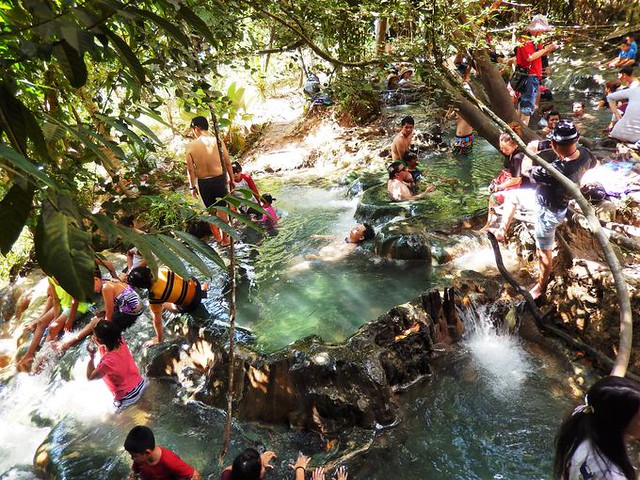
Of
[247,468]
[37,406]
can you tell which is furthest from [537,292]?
[37,406]

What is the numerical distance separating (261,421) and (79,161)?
3.17m

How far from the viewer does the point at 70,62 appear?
119 cm

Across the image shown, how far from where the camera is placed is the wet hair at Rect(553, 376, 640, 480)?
1.72 metres

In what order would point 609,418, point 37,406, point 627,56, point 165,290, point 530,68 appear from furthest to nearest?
point 627,56 < point 530,68 < point 37,406 < point 165,290 < point 609,418

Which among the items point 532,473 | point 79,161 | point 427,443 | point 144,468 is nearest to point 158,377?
point 144,468

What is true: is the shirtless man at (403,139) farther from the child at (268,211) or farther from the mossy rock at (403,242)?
the child at (268,211)

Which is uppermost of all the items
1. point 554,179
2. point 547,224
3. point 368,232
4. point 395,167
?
point 554,179

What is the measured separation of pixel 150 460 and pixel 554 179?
14.1 ft

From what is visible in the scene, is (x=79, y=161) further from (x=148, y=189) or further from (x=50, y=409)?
(x=50, y=409)

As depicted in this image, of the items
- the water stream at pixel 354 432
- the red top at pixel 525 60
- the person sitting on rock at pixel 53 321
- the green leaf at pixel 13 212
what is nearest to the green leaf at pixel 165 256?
the green leaf at pixel 13 212

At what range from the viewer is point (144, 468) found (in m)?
3.25

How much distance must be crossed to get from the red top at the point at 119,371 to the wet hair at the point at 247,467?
191cm

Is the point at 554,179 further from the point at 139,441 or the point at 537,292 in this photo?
the point at 139,441

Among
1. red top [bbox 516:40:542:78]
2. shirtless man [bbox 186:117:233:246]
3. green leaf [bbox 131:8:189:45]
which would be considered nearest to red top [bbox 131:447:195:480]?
green leaf [bbox 131:8:189:45]
